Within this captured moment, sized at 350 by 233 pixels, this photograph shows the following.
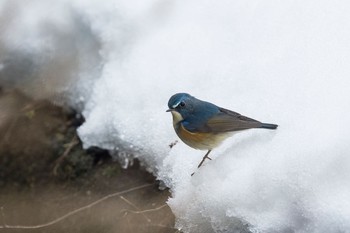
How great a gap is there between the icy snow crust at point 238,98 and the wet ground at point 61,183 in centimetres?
19

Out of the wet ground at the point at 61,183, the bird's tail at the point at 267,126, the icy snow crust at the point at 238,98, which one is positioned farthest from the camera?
the wet ground at the point at 61,183

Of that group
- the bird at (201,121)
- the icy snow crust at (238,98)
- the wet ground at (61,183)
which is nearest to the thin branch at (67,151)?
the wet ground at (61,183)

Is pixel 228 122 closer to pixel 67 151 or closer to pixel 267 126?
pixel 267 126

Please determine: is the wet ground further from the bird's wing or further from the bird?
the bird's wing

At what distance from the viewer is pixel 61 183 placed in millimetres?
6160

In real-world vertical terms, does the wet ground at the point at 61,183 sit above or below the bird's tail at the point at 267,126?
below

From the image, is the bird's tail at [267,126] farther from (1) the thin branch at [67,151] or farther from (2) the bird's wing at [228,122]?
(1) the thin branch at [67,151]

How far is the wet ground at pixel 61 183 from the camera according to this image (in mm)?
5574

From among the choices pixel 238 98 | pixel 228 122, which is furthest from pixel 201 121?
pixel 238 98

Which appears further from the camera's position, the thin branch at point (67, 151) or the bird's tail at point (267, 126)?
the thin branch at point (67, 151)

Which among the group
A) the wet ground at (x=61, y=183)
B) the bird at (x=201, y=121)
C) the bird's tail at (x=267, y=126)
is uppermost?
the bird's tail at (x=267, y=126)


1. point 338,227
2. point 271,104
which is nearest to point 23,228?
point 271,104

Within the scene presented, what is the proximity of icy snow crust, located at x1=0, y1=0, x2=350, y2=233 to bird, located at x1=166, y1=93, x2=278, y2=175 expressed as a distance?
0.15m

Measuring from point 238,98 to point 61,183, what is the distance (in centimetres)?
174
